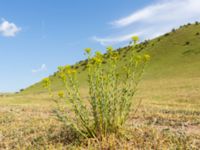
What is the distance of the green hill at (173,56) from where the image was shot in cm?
4478

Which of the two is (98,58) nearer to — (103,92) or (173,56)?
(103,92)

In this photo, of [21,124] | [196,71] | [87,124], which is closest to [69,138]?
[87,124]

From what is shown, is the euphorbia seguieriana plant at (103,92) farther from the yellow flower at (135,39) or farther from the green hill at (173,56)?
the green hill at (173,56)

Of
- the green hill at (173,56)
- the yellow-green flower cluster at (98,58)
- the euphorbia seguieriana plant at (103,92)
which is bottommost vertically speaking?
the euphorbia seguieriana plant at (103,92)

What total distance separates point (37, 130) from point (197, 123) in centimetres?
418

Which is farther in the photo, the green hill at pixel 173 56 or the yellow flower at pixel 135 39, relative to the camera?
the green hill at pixel 173 56

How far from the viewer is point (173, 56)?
52.4m

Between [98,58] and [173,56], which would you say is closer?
[98,58]

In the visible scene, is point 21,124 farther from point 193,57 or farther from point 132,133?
point 193,57

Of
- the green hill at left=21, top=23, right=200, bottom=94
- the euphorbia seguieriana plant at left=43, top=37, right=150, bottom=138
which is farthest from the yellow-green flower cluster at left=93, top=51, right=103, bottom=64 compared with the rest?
the green hill at left=21, top=23, right=200, bottom=94

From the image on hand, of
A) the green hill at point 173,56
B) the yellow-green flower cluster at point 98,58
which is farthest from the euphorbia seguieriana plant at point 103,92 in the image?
the green hill at point 173,56

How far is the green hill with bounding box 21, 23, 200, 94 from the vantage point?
147 feet

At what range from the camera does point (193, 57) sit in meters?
48.8

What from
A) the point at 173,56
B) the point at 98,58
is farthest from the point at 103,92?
the point at 173,56
